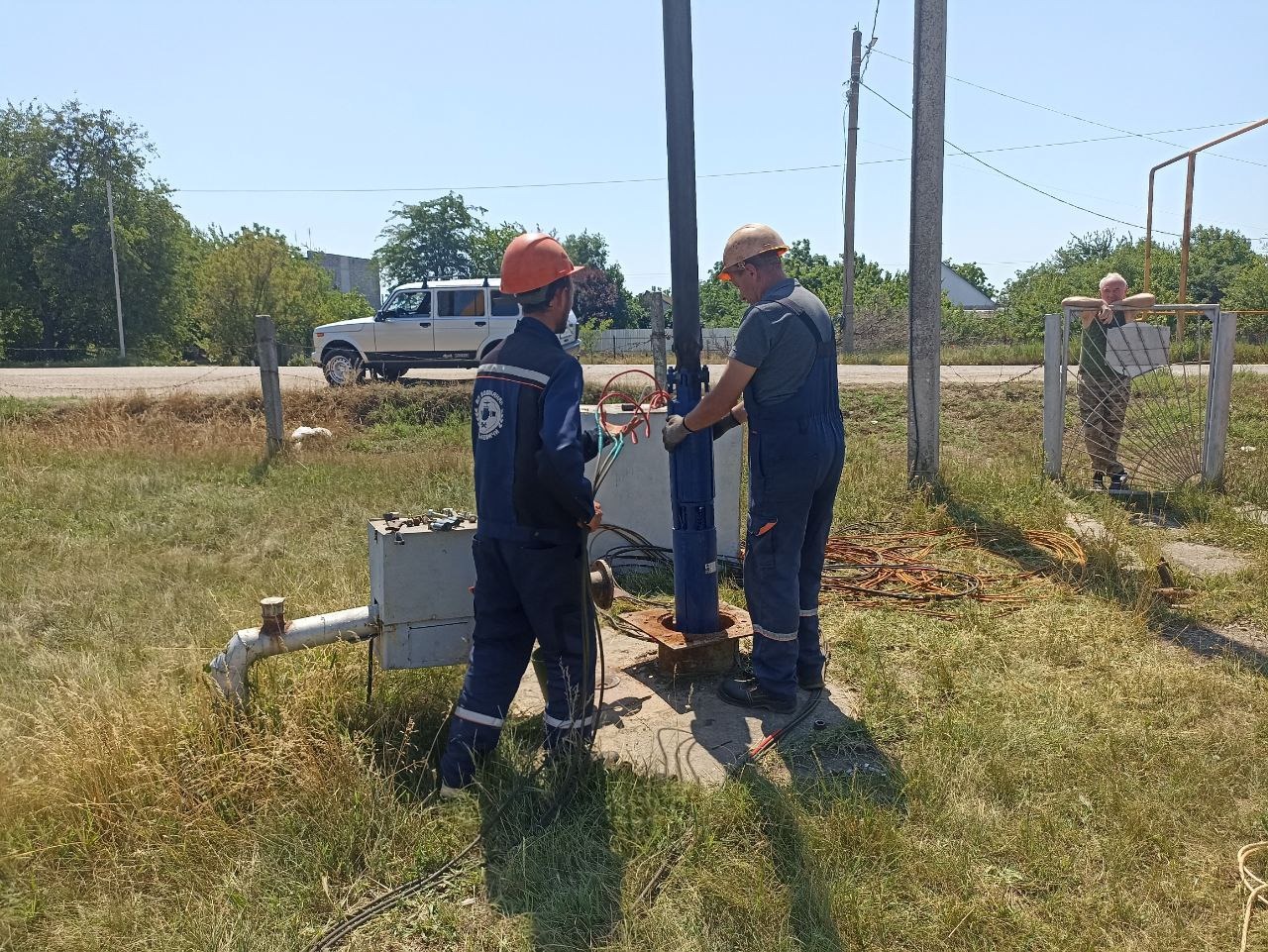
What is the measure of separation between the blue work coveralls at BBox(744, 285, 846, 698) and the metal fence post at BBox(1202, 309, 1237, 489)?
5.35 m

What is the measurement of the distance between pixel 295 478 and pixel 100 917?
22.0 ft

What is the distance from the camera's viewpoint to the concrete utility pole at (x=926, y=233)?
312 inches

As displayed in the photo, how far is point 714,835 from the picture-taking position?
10.2ft

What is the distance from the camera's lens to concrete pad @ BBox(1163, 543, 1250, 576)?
6078 mm

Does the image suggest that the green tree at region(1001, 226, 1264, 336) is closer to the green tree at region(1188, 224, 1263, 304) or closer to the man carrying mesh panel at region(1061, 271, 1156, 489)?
the green tree at region(1188, 224, 1263, 304)

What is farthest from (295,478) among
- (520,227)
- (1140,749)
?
(520,227)

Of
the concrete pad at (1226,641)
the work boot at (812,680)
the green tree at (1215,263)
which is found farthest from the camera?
the green tree at (1215,263)

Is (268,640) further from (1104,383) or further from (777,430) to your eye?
(1104,383)

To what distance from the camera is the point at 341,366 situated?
1669 cm

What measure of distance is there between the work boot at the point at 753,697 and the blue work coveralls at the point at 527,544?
89cm

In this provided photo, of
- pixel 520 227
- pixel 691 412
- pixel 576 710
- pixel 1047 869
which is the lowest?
pixel 1047 869

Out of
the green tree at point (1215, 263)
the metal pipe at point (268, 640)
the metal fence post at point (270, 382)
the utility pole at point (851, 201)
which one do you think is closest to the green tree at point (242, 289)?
the utility pole at point (851, 201)

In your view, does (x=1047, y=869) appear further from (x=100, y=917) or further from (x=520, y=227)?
(x=520, y=227)

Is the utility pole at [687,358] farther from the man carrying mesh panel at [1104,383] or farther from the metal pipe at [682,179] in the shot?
the man carrying mesh panel at [1104,383]
